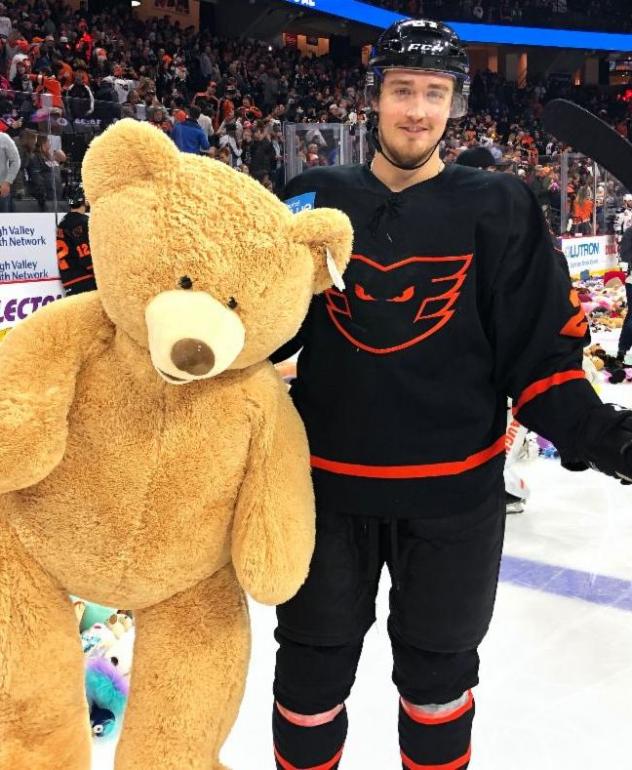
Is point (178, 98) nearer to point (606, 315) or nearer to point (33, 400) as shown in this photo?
point (606, 315)

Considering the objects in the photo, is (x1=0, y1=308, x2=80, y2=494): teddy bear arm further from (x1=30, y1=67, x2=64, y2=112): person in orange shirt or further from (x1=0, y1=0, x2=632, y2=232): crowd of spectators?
(x1=30, y1=67, x2=64, y2=112): person in orange shirt

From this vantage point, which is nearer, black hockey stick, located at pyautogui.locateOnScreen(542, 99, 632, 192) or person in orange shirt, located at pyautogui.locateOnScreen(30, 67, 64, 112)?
black hockey stick, located at pyautogui.locateOnScreen(542, 99, 632, 192)

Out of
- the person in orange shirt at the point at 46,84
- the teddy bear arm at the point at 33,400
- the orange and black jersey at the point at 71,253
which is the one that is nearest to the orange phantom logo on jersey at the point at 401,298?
the teddy bear arm at the point at 33,400

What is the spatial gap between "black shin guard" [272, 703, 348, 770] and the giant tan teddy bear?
18 centimetres

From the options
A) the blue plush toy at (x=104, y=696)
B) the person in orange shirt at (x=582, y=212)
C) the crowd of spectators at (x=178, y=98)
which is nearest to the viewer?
A: the blue plush toy at (x=104, y=696)

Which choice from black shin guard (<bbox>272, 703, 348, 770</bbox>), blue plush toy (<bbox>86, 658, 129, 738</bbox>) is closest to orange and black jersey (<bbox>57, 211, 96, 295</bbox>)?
blue plush toy (<bbox>86, 658, 129, 738</bbox>)

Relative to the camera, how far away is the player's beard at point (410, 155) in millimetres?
1318

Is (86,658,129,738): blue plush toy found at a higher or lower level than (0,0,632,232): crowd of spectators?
lower

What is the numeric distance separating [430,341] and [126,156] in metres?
0.53

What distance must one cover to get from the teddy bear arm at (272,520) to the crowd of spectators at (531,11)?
21.3 metres

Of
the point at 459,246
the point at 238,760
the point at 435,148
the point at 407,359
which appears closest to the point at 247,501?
the point at 407,359

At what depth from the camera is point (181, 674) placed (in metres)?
1.23

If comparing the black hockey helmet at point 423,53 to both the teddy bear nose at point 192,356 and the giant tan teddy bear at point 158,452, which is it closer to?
the giant tan teddy bear at point 158,452

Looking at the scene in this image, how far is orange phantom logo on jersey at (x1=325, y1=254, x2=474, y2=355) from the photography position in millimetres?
1279
